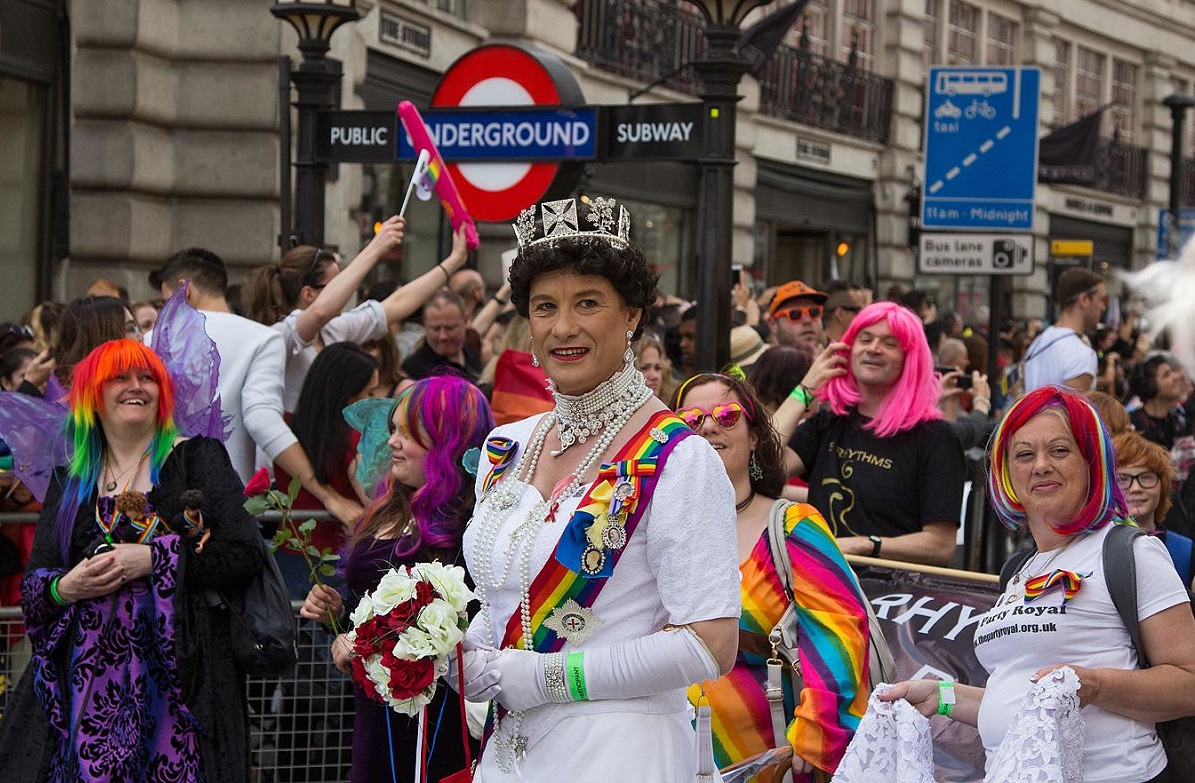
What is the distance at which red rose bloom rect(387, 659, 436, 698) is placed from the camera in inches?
124

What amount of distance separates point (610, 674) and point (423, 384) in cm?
194

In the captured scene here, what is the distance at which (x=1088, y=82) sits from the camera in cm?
3481

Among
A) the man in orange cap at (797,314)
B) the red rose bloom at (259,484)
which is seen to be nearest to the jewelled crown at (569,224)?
the red rose bloom at (259,484)

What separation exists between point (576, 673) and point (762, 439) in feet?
5.74

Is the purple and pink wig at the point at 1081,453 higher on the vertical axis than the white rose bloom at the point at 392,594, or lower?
higher

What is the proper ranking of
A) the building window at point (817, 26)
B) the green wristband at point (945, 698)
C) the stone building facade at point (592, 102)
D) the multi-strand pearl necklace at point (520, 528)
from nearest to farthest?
the multi-strand pearl necklace at point (520, 528), the green wristband at point (945, 698), the stone building facade at point (592, 102), the building window at point (817, 26)

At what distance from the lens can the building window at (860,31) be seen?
88.8 ft

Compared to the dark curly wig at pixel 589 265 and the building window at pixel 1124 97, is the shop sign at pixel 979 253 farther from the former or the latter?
the building window at pixel 1124 97

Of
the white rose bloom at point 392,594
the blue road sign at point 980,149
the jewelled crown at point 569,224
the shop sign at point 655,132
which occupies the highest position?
the blue road sign at point 980,149

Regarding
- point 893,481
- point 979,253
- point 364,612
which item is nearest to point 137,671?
point 364,612

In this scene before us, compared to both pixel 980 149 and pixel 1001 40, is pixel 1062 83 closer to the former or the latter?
pixel 1001 40

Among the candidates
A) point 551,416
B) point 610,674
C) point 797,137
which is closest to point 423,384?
point 551,416

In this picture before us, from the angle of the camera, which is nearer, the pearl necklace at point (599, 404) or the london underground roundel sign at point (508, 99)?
the pearl necklace at point (599, 404)

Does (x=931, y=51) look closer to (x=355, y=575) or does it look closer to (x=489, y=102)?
(x=489, y=102)
